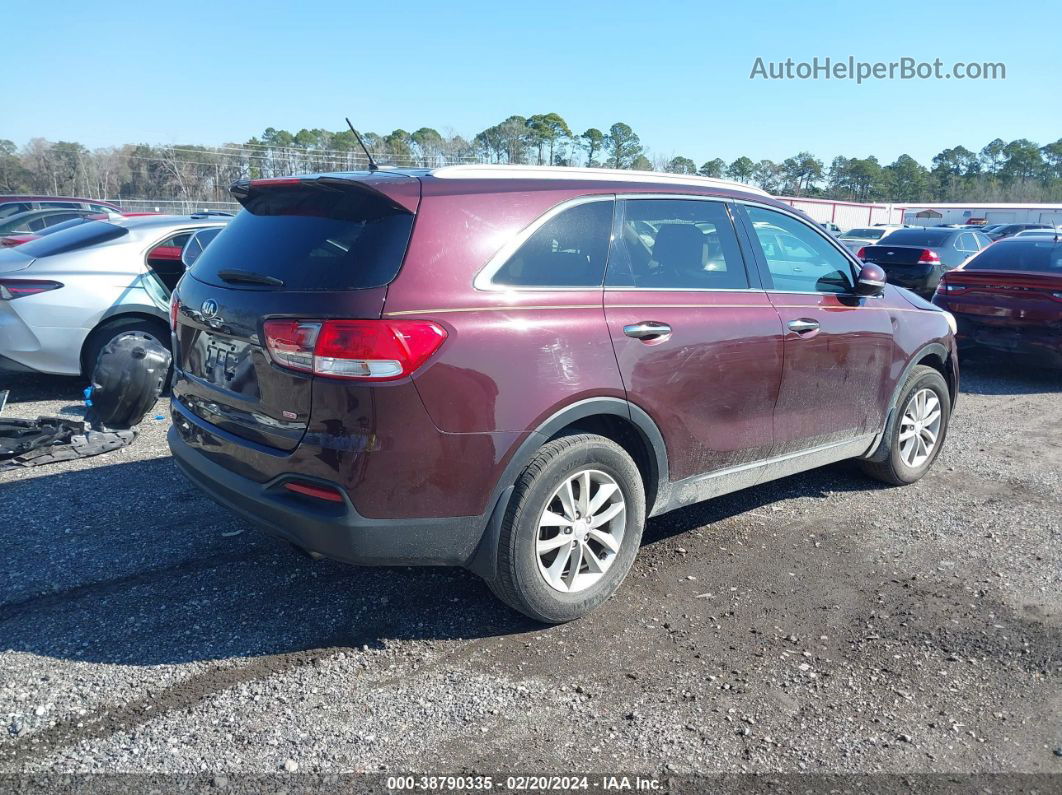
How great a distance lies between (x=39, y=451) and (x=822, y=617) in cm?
493

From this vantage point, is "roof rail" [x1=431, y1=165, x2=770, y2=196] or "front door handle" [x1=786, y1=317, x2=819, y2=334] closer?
"roof rail" [x1=431, y1=165, x2=770, y2=196]

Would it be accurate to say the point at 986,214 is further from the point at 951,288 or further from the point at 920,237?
the point at 951,288

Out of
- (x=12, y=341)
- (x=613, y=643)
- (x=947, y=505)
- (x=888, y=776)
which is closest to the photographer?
(x=888, y=776)

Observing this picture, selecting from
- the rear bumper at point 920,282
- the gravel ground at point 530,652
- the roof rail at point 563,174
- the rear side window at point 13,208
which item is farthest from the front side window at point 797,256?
the rear side window at point 13,208

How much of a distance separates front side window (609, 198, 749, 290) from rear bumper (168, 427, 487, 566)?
1311 mm

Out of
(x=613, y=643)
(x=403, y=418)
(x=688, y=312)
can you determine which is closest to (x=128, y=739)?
(x=403, y=418)

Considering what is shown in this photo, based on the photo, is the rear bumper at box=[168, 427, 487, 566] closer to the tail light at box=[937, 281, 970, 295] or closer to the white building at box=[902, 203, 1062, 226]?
the tail light at box=[937, 281, 970, 295]

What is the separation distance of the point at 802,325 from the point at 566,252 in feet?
5.18

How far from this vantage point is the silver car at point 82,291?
6.29 meters

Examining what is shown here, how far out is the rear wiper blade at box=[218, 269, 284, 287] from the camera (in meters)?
3.07

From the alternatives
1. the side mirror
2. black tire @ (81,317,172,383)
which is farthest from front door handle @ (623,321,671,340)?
black tire @ (81,317,172,383)

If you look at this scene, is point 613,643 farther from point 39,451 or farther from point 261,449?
point 39,451

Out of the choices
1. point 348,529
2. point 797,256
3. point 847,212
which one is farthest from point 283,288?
point 847,212

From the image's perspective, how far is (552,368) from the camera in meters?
3.15
